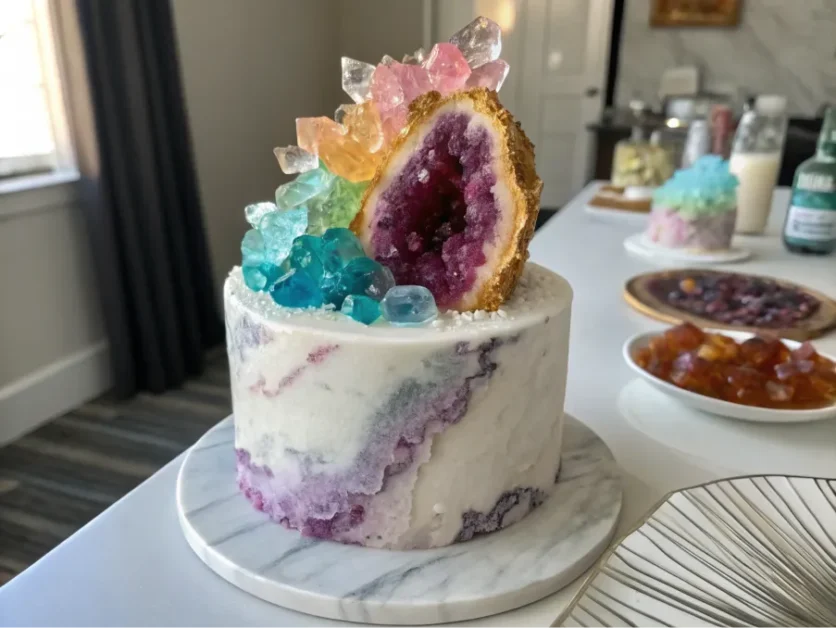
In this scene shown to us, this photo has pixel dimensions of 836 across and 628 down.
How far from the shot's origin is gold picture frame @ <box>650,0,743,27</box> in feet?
11.7

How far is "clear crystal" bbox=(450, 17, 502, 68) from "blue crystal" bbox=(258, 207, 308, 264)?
0.21 metres

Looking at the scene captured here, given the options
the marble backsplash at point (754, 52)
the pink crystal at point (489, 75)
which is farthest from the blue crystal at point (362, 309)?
the marble backsplash at point (754, 52)

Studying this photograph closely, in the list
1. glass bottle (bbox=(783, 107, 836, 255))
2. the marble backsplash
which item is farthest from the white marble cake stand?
the marble backsplash

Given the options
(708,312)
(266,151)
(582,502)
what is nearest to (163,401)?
(266,151)

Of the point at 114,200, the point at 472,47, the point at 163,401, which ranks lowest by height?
the point at 163,401

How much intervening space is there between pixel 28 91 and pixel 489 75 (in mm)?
1865

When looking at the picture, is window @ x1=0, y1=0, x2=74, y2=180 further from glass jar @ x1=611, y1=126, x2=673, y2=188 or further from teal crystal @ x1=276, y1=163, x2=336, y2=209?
teal crystal @ x1=276, y1=163, x2=336, y2=209

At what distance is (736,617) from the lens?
1.49ft

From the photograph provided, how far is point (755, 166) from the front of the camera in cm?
157

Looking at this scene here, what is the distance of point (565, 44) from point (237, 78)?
1884 mm

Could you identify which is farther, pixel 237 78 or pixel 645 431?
pixel 237 78

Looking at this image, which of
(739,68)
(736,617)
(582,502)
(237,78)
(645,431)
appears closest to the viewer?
(736,617)

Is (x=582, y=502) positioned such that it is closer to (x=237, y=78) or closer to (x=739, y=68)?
(x=237, y=78)

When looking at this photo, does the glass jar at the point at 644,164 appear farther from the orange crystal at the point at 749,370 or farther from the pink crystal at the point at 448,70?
the pink crystal at the point at 448,70
